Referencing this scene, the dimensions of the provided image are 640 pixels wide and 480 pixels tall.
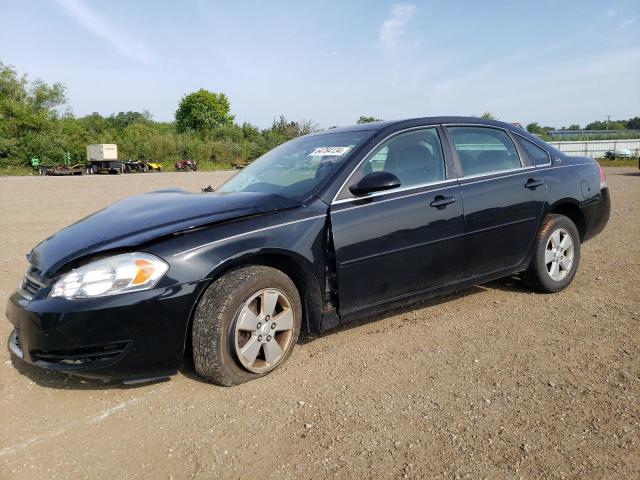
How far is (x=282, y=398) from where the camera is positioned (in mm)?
2629

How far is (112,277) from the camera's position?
242 centimetres

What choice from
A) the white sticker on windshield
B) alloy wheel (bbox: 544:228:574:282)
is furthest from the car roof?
alloy wheel (bbox: 544:228:574:282)

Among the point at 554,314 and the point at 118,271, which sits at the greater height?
the point at 118,271

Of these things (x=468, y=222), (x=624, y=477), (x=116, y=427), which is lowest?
(x=624, y=477)

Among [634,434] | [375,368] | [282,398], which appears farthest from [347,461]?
[634,434]

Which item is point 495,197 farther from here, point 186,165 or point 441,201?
point 186,165

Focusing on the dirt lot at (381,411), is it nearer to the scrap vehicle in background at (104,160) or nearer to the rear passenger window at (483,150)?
the rear passenger window at (483,150)

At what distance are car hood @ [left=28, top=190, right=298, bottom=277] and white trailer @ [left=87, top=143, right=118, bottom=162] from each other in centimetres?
4098

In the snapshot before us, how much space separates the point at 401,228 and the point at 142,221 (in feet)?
5.32

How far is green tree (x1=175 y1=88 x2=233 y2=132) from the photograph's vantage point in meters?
73.2

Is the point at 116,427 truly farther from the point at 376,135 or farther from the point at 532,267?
the point at 532,267

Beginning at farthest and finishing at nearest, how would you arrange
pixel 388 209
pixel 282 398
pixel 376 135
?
1. pixel 376 135
2. pixel 388 209
3. pixel 282 398

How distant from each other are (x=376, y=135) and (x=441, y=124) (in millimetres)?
647

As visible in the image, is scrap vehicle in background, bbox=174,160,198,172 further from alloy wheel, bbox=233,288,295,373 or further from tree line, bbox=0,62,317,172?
alloy wheel, bbox=233,288,295,373
